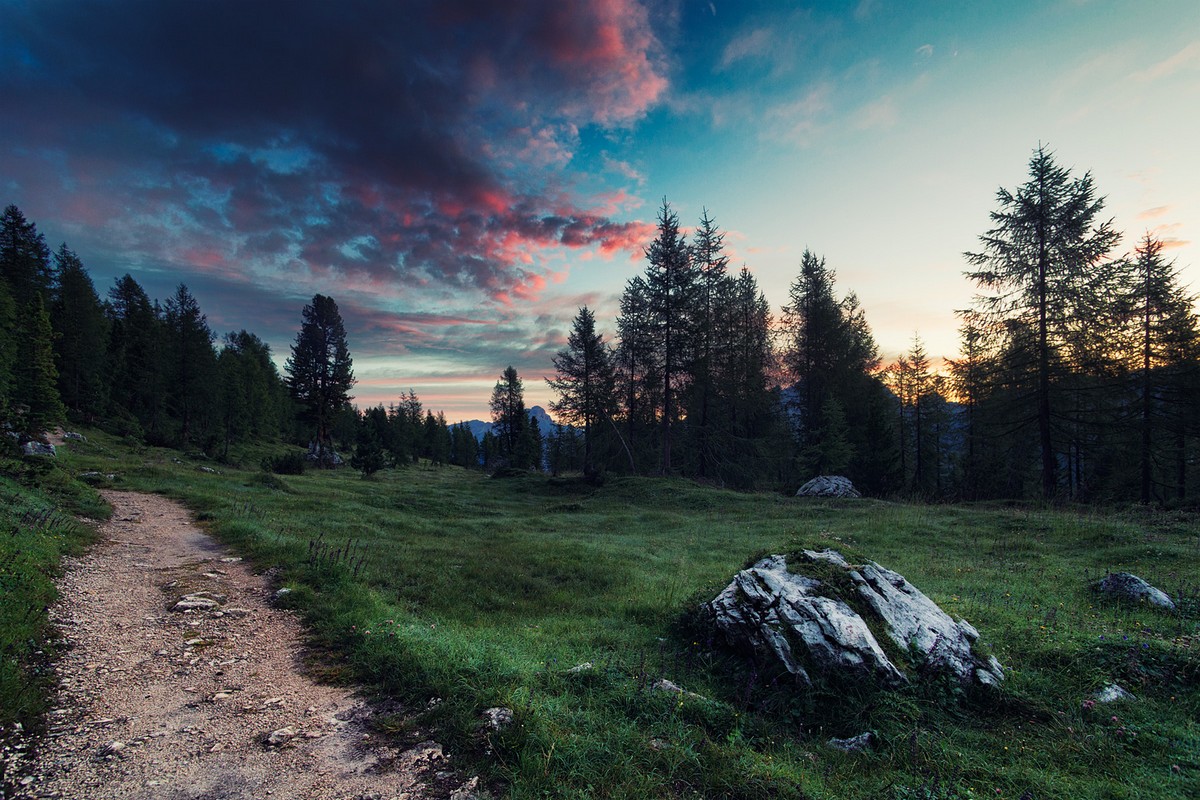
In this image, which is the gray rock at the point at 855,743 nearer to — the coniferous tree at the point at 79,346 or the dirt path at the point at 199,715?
the dirt path at the point at 199,715

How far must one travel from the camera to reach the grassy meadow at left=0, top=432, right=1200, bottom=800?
3812mm

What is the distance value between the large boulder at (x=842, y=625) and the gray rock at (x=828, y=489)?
21.3 metres

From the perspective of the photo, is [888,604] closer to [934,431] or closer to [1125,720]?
[1125,720]

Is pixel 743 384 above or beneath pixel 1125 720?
above

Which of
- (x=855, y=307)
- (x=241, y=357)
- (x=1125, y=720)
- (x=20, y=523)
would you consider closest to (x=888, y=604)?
(x=1125, y=720)

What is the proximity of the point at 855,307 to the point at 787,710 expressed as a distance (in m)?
46.8

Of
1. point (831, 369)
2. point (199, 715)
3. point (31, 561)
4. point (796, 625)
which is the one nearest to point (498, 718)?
point (199, 715)

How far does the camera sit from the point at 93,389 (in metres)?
43.0

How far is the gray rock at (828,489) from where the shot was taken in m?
26.4

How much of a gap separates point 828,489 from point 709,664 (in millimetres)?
24015

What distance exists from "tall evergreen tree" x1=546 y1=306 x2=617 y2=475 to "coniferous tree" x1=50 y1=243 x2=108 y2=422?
45.5 metres

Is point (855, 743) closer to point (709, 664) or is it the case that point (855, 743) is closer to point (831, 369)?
point (709, 664)

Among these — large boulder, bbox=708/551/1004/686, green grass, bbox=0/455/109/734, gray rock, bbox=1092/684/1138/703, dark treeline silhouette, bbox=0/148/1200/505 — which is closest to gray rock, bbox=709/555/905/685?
large boulder, bbox=708/551/1004/686

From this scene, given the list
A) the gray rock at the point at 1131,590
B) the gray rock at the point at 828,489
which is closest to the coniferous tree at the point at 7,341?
the gray rock at the point at 828,489
